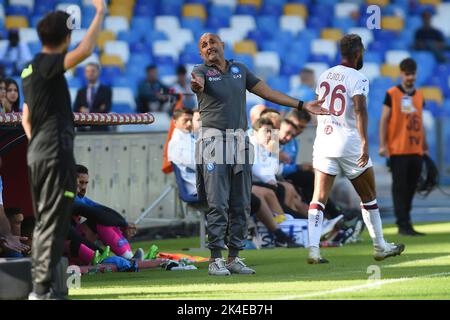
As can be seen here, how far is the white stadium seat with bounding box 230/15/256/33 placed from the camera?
2841cm

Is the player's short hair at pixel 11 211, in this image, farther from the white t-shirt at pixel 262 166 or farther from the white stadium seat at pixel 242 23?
the white stadium seat at pixel 242 23

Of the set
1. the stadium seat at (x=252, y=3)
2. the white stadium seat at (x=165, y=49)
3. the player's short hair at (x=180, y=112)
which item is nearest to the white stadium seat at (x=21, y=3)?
the white stadium seat at (x=165, y=49)

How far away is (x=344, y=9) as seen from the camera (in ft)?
99.2

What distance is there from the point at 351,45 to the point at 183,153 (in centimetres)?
375

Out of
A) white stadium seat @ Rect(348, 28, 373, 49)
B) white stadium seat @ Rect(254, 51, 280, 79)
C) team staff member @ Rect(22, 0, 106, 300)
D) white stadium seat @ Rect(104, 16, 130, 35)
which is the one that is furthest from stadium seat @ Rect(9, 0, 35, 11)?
team staff member @ Rect(22, 0, 106, 300)

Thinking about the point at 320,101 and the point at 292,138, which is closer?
the point at 320,101

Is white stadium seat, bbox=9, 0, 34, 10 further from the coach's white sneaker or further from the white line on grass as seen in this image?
the white line on grass

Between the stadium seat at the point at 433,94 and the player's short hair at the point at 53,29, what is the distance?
67.4 feet

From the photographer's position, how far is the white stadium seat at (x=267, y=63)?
27438 mm

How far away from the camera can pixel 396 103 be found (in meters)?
16.9

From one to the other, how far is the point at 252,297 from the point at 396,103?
7982mm

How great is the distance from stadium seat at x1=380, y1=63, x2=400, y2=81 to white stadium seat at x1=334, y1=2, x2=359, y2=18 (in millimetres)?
1804

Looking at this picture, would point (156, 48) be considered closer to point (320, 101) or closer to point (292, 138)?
point (292, 138)
